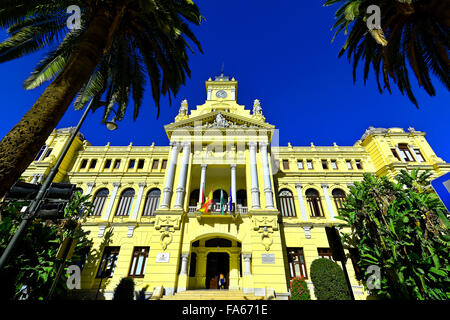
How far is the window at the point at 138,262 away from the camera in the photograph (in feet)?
56.8

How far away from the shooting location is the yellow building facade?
15203mm

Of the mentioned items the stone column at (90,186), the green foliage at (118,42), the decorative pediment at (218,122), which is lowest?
the green foliage at (118,42)

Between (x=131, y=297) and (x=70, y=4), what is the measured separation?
15.8m

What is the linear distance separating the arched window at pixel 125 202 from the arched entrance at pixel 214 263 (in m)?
7.71

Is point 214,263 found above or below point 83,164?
below

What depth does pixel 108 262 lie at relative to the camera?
58.2 feet

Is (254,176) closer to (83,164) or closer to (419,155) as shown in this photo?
(419,155)

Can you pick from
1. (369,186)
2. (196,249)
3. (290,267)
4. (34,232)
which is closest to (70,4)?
(34,232)

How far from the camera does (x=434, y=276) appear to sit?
37.3 feet

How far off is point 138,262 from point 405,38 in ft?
72.8

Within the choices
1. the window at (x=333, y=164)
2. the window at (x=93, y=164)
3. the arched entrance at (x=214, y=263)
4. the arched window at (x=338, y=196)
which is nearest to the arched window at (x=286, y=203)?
the arched window at (x=338, y=196)

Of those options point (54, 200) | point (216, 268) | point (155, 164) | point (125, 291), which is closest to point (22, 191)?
point (54, 200)

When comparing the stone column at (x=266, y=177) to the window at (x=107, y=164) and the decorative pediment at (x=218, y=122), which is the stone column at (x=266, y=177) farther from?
the window at (x=107, y=164)
